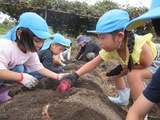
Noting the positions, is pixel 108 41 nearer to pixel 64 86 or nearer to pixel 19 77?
pixel 64 86

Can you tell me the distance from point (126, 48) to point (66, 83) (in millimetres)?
724

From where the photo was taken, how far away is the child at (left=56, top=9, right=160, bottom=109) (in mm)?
2332

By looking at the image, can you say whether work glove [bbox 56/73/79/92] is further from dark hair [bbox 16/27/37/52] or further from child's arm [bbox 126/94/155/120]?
child's arm [bbox 126/94/155/120]

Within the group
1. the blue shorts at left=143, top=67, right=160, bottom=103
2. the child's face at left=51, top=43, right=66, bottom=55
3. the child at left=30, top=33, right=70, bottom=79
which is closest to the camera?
the blue shorts at left=143, top=67, right=160, bottom=103

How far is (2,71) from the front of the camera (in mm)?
2416

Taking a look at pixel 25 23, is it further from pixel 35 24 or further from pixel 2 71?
pixel 2 71

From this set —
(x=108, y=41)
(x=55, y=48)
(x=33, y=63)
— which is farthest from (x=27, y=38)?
(x=55, y=48)

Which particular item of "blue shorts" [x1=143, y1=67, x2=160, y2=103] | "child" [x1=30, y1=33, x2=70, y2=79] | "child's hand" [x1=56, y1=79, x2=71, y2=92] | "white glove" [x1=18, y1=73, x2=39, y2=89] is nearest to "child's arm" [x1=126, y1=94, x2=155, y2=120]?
"blue shorts" [x1=143, y1=67, x2=160, y2=103]

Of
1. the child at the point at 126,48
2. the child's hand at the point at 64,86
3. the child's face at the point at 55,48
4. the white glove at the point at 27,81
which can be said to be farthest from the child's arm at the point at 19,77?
the child's face at the point at 55,48

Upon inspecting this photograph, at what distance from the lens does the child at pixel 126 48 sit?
233 cm

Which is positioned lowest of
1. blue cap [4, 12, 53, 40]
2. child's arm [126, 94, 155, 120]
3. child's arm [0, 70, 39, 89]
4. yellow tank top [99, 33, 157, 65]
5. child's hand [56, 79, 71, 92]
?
child's hand [56, 79, 71, 92]

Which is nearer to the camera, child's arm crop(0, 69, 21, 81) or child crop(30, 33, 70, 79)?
child's arm crop(0, 69, 21, 81)

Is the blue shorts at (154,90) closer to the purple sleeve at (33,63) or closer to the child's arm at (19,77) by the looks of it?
the child's arm at (19,77)

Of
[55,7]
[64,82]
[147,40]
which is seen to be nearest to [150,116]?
[147,40]
